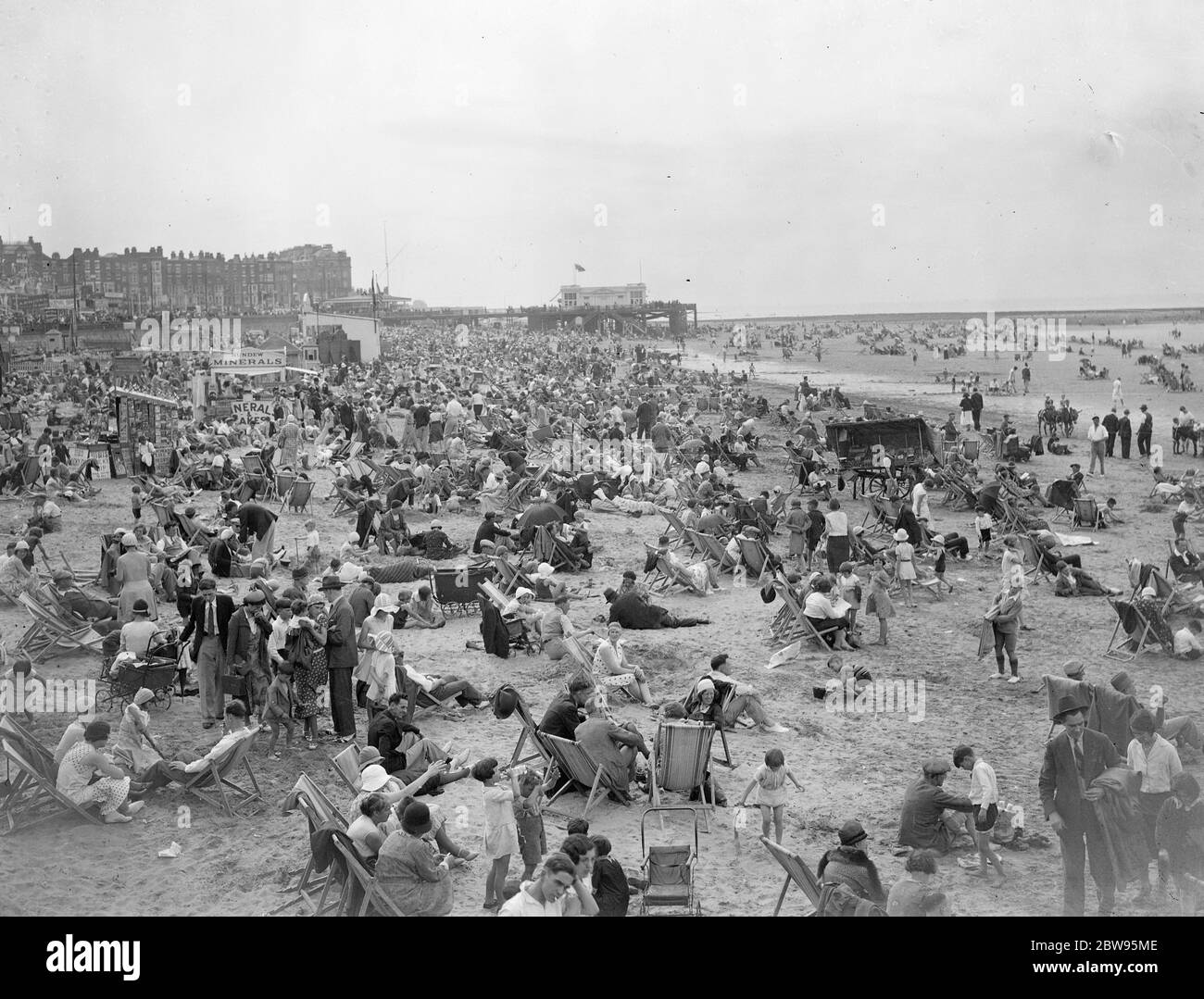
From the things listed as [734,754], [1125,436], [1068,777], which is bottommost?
[734,754]

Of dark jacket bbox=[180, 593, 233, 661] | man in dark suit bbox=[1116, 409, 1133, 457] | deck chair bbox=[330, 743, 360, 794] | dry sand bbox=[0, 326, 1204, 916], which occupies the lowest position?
dry sand bbox=[0, 326, 1204, 916]

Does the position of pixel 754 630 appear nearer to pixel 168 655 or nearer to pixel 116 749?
pixel 168 655

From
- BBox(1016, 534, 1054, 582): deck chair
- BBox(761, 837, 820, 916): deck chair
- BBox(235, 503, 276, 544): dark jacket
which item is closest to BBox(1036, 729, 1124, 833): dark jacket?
BBox(761, 837, 820, 916): deck chair

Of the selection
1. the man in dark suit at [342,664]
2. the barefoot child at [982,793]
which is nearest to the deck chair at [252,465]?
the man in dark suit at [342,664]

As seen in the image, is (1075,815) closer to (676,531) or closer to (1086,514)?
(676,531)

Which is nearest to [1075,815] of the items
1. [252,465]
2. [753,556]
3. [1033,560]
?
[753,556]

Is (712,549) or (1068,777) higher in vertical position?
(712,549)

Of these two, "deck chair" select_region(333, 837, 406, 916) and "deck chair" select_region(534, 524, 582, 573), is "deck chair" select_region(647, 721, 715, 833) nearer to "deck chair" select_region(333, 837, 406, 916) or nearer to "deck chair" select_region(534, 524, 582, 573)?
"deck chair" select_region(333, 837, 406, 916)
